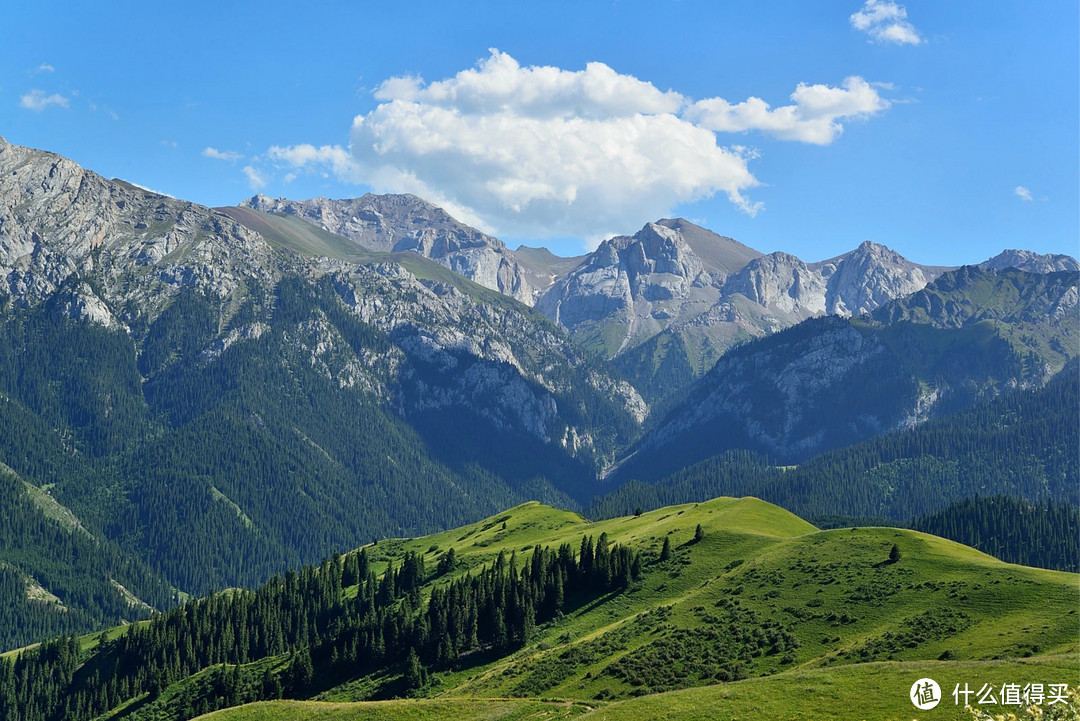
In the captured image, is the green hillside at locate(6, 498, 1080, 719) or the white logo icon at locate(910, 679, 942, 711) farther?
the green hillside at locate(6, 498, 1080, 719)

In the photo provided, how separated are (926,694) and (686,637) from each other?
4386 cm

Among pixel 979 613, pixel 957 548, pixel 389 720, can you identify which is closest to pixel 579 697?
pixel 389 720

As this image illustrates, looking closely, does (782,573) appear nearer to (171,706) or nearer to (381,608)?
(381,608)

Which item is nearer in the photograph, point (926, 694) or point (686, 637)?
point (926, 694)

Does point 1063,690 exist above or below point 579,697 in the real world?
above

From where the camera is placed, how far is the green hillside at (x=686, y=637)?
86.6 meters

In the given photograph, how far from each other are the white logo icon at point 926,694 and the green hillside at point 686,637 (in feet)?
3.91

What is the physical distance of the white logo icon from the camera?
223 ft

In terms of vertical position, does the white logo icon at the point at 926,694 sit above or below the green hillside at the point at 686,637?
above

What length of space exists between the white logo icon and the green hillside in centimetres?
119

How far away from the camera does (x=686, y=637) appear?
111000mm

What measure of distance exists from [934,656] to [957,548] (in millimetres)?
51552

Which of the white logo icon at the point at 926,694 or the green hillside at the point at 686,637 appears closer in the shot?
the white logo icon at the point at 926,694

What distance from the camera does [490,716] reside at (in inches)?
3593
